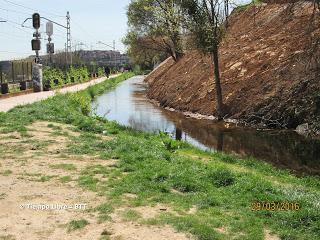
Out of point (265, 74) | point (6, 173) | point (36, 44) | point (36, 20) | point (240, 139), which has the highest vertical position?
point (36, 20)

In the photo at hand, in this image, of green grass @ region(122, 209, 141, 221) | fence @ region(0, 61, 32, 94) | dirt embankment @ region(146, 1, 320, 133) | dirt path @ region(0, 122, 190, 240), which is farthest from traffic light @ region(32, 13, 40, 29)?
green grass @ region(122, 209, 141, 221)

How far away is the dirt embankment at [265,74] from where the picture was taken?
17422 mm

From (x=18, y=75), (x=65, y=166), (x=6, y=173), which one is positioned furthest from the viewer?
(x=18, y=75)

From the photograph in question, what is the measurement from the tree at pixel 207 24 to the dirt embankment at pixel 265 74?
5.69ft

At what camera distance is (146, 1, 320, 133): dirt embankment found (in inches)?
686

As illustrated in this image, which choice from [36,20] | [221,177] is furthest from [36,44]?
[221,177]

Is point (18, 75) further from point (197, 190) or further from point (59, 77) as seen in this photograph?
point (197, 190)

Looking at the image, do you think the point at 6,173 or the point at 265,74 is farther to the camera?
the point at 265,74

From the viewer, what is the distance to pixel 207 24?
20.3 m

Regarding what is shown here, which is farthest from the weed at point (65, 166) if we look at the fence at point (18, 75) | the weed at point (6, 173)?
the fence at point (18, 75)
